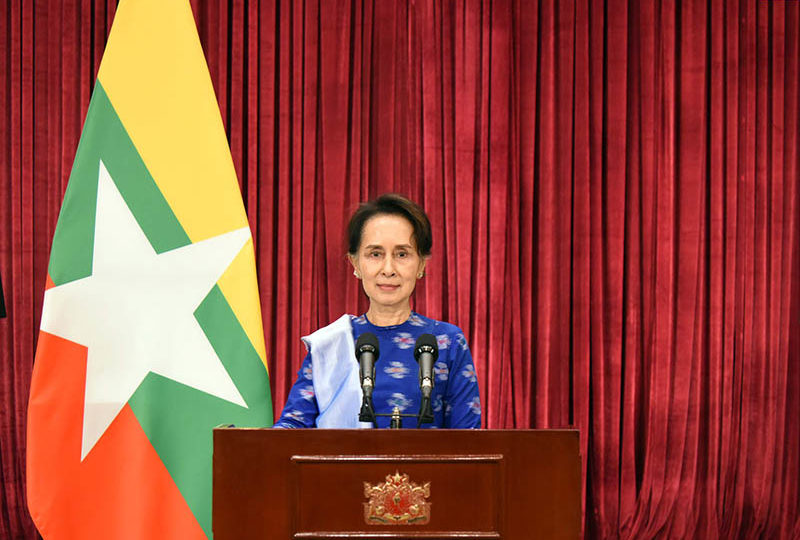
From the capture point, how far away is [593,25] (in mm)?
3135

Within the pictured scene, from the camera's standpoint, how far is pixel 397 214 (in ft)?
5.32

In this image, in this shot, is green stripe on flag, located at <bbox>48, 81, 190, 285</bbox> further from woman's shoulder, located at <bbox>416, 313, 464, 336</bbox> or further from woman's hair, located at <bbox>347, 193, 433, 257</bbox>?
woman's shoulder, located at <bbox>416, 313, 464, 336</bbox>

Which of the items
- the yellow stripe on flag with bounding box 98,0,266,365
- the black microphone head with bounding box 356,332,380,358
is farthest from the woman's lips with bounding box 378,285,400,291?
the yellow stripe on flag with bounding box 98,0,266,365

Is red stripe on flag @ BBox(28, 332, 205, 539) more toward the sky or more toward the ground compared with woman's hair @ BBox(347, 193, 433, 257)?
more toward the ground

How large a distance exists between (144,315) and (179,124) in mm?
576

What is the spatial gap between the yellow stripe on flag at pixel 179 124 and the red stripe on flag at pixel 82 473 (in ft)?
1.50

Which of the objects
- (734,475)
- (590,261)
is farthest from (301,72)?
(734,475)

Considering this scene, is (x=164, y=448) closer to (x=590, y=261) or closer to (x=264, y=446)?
(x=264, y=446)

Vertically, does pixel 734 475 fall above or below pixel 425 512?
below

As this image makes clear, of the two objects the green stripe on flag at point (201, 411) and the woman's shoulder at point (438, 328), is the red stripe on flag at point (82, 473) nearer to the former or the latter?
the green stripe on flag at point (201, 411)

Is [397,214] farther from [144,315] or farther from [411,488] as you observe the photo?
[144,315]

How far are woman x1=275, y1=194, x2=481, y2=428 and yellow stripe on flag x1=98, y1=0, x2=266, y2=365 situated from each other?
0.52m

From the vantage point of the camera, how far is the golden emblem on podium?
3.57 feet

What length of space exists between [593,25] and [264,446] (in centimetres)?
265
